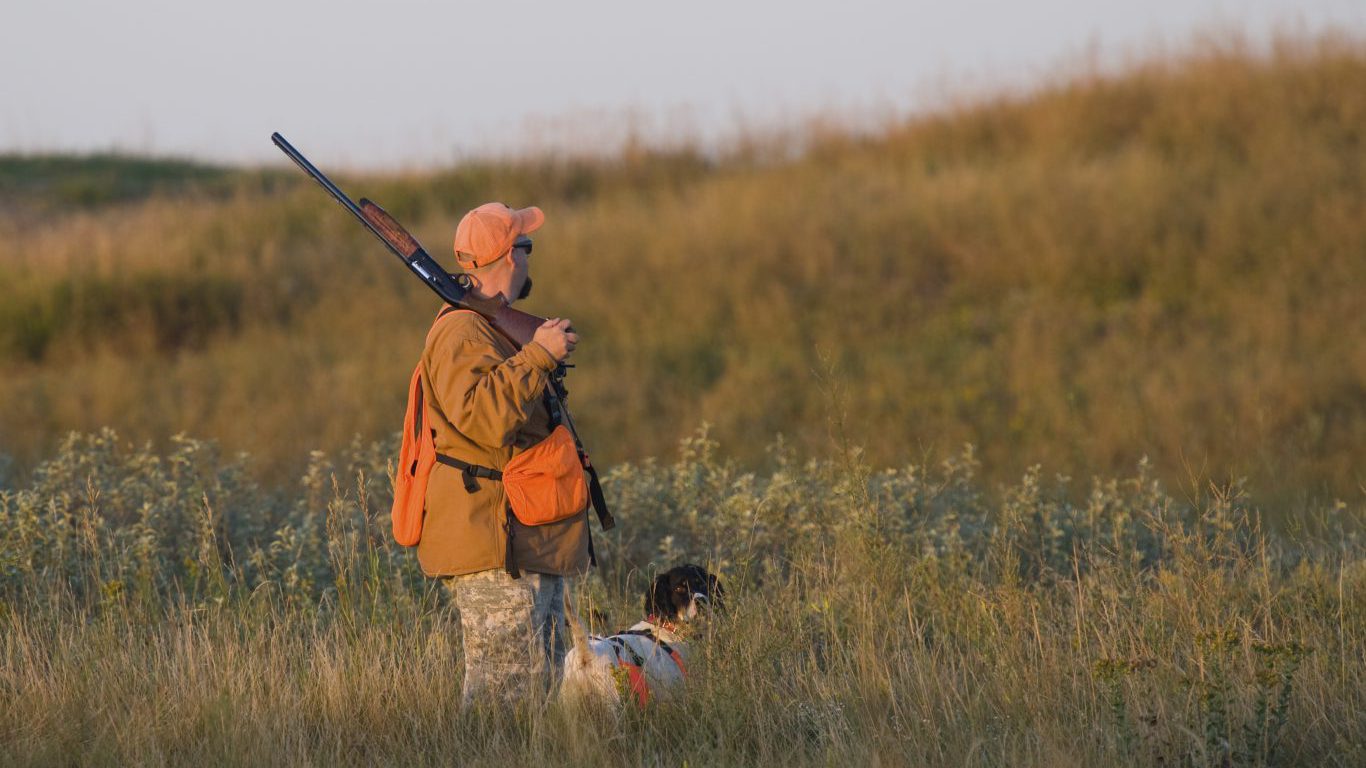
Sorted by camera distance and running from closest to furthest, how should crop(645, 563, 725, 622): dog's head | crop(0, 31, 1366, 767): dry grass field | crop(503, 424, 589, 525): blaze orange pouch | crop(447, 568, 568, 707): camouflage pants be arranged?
crop(503, 424, 589, 525): blaze orange pouch → crop(447, 568, 568, 707): camouflage pants → crop(0, 31, 1366, 767): dry grass field → crop(645, 563, 725, 622): dog's head

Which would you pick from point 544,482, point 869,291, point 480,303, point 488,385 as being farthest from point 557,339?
point 869,291

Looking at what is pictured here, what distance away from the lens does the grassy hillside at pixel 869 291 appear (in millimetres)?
13641

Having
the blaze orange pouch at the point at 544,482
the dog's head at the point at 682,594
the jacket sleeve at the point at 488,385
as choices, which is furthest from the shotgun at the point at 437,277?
the dog's head at the point at 682,594

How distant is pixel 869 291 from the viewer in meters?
16.6

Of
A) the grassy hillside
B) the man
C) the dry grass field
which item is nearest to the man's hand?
the man

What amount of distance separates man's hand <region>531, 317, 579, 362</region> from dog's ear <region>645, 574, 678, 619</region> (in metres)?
1.26

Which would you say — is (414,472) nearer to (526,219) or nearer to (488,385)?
(488,385)

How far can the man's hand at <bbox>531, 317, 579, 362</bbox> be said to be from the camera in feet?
14.4

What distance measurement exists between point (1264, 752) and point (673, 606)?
2063 mm

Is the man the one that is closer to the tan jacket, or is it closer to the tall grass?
the tan jacket

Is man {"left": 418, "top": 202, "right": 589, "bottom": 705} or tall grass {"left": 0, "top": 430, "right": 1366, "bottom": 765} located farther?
tall grass {"left": 0, "top": 430, "right": 1366, "bottom": 765}

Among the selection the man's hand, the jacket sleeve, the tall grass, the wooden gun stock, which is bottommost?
the tall grass

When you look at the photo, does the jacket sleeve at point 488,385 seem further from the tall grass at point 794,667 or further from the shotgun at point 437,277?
the tall grass at point 794,667

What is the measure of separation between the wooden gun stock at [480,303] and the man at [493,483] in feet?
0.11
